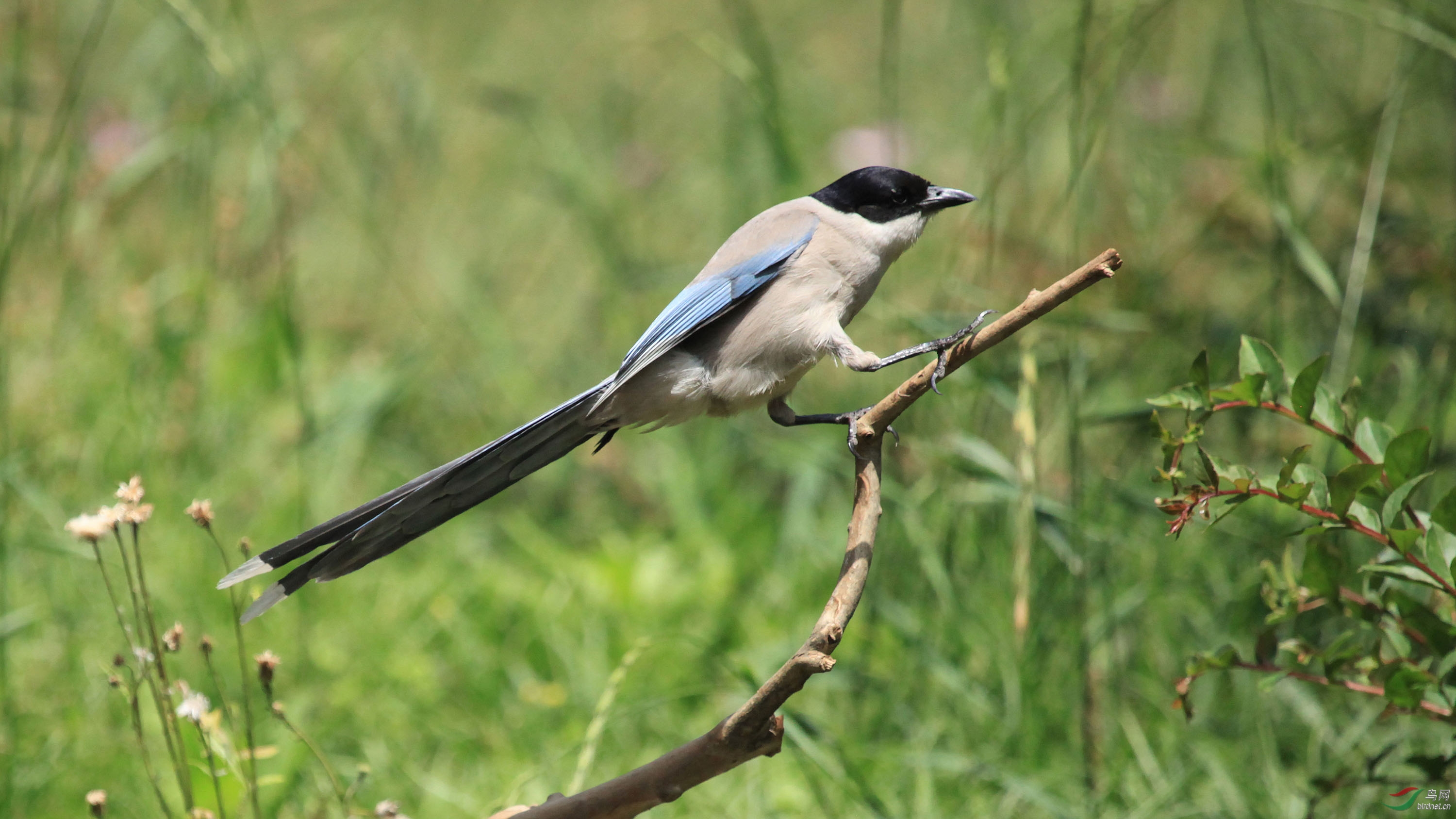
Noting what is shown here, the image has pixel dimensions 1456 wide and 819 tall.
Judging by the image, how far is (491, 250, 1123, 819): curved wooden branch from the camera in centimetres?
171

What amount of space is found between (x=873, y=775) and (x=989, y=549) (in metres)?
0.89

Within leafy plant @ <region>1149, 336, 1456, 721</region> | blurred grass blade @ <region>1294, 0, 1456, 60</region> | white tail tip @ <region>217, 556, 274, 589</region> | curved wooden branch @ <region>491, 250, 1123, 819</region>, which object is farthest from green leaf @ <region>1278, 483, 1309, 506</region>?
white tail tip @ <region>217, 556, 274, 589</region>

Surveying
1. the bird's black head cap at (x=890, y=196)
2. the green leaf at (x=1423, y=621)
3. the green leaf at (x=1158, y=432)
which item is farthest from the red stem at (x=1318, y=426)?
the bird's black head cap at (x=890, y=196)

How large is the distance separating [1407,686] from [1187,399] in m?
0.58

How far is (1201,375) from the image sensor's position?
6.36 ft

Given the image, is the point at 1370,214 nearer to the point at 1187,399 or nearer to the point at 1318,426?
the point at 1318,426

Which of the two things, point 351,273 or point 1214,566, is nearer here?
point 1214,566

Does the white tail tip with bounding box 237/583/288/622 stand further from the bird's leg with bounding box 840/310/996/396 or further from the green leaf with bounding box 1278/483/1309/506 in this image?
the green leaf with bounding box 1278/483/1309/506

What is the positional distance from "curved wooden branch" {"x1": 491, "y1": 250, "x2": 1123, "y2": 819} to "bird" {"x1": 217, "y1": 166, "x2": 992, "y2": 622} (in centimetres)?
37

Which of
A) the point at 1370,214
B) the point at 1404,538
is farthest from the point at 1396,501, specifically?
the point at 1370,214

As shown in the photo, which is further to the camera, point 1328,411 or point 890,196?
point 890,196

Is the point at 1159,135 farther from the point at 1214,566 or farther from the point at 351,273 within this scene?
the point at 351,273

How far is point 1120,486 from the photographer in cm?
341

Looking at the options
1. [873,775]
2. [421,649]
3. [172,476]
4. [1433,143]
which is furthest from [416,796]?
[1433,143]
